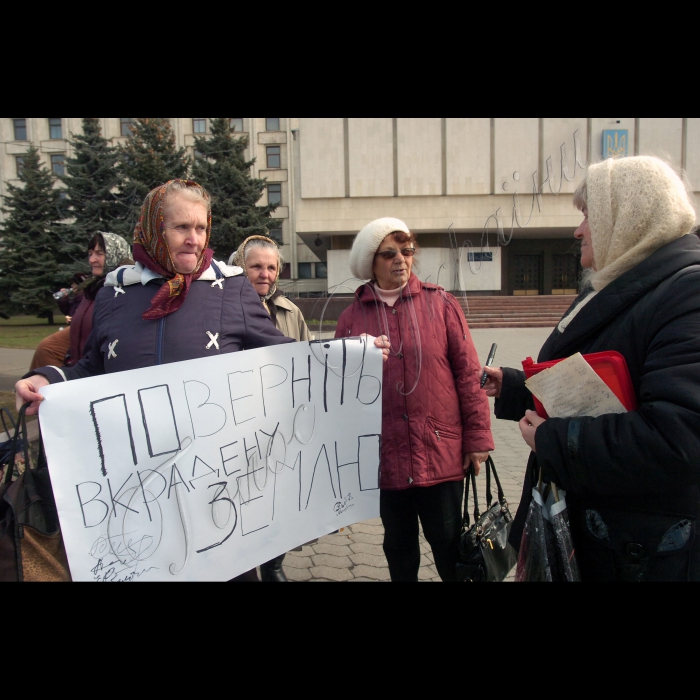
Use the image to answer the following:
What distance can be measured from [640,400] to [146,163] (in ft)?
83.9

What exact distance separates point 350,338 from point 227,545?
915 mm

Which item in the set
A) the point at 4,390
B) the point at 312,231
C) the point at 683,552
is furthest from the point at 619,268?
the point at 312,231

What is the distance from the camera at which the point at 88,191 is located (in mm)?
24812

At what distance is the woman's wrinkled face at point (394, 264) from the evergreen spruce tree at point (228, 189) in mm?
23986

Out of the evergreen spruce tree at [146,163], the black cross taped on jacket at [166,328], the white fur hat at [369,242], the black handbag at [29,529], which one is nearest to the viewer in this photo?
the black handbag at [29,529]

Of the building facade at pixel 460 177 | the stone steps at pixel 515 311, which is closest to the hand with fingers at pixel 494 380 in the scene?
the stone steps at pixel 515 311

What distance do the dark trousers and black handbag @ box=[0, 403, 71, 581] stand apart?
50.7 inches

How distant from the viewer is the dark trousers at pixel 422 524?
2.20 meters

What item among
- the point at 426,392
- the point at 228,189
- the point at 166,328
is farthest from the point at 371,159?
the point at 166,328

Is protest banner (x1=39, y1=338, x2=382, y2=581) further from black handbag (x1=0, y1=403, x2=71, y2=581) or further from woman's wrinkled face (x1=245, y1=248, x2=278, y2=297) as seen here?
woman's wrinkled face (x1=245, y1=248, x2=278, y2=297)

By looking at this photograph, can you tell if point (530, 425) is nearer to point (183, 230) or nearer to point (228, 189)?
point (183, 230)

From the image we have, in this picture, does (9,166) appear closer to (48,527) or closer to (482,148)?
(482,148)

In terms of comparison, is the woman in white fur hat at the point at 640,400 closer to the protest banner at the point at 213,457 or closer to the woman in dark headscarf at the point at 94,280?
the protest banner at the point at 213,457

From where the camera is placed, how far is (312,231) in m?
28.2
